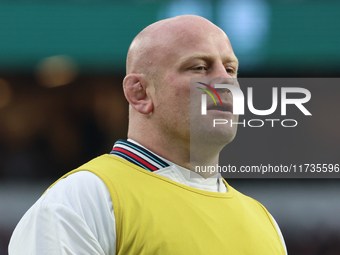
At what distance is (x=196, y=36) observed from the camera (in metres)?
1.47

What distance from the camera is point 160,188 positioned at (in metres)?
1.34

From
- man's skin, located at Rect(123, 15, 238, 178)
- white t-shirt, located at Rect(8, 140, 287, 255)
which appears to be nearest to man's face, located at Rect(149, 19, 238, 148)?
man's skin, located at Rect(123, 15, 238, 178)

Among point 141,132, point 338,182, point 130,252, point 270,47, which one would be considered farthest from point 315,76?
point 130,252

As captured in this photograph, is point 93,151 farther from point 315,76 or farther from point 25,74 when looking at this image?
point 315,76

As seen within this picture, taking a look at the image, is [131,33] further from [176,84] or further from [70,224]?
[70,224]

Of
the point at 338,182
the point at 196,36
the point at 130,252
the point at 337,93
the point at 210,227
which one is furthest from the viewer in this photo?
the point at 338,182

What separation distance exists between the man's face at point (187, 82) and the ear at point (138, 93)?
0.14ft

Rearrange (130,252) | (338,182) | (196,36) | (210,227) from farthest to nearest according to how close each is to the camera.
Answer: (338,182) → (196,36) → (210,227) → (130,252)

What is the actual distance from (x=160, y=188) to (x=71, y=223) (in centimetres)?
36

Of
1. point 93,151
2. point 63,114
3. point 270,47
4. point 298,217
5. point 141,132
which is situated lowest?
point 298,217

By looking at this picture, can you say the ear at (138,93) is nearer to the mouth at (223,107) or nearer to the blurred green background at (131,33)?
the mouth at (223,107)

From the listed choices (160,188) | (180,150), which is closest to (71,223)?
(160,188)

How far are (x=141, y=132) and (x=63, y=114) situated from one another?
3.00 m

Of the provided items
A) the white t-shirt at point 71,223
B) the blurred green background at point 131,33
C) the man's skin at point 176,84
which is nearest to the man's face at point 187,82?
the man's skin at point 176,84
